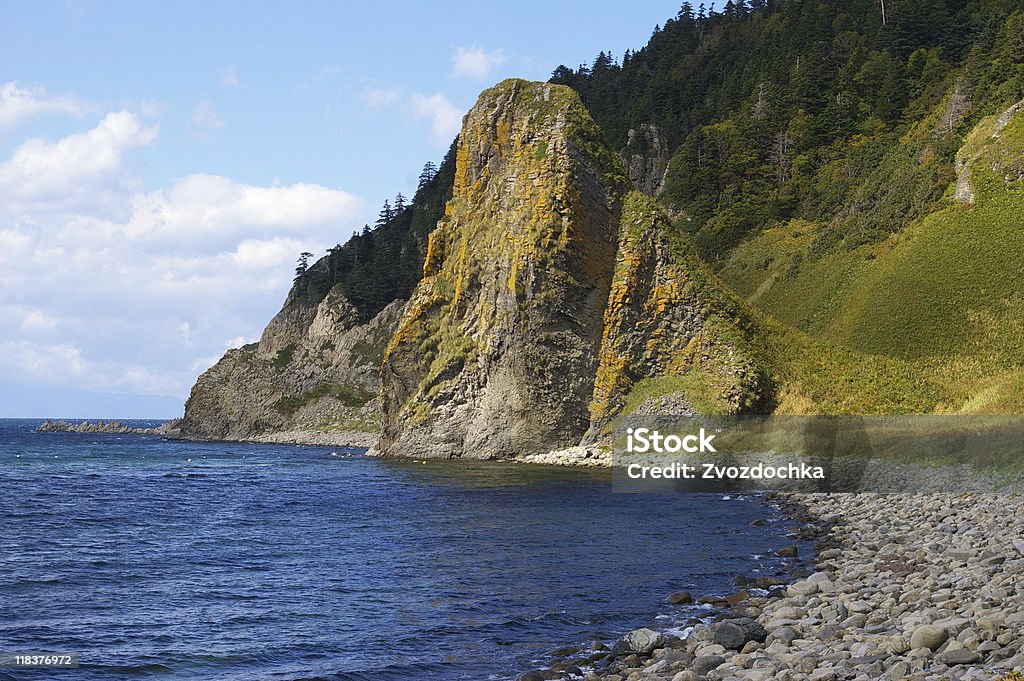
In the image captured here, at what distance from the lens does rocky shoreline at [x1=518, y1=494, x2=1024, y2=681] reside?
12.1 m

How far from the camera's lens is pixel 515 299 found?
6247 centimetres

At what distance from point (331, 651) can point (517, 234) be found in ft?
161

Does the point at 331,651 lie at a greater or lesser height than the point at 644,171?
lesser

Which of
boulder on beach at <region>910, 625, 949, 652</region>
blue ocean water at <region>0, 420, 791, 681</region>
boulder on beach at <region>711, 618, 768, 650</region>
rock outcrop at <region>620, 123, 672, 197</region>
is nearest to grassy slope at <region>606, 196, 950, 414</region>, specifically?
blue ocean water at <region>0, 420, 791, 681</region>

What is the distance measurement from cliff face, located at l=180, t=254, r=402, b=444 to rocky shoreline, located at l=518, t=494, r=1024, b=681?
8510cm

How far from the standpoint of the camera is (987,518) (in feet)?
79.3

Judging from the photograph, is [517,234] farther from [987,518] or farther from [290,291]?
[290,291]

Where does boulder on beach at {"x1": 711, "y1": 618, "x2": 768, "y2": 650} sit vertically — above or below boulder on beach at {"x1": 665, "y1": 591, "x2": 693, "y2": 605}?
above

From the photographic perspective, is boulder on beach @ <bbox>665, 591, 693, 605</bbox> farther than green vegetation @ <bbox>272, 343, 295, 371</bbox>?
No

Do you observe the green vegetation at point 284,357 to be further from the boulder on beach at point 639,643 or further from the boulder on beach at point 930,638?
the boulder on beach at point 930,638

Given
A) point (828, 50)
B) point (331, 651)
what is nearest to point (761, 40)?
point (828, 50)

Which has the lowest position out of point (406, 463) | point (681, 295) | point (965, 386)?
point (406, 463)

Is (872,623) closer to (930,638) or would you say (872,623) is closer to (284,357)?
(930,638)

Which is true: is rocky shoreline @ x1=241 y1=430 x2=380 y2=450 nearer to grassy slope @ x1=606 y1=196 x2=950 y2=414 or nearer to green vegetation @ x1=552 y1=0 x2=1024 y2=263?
grassy slope @ x1=606 y1=196 x2=950 y2=414
